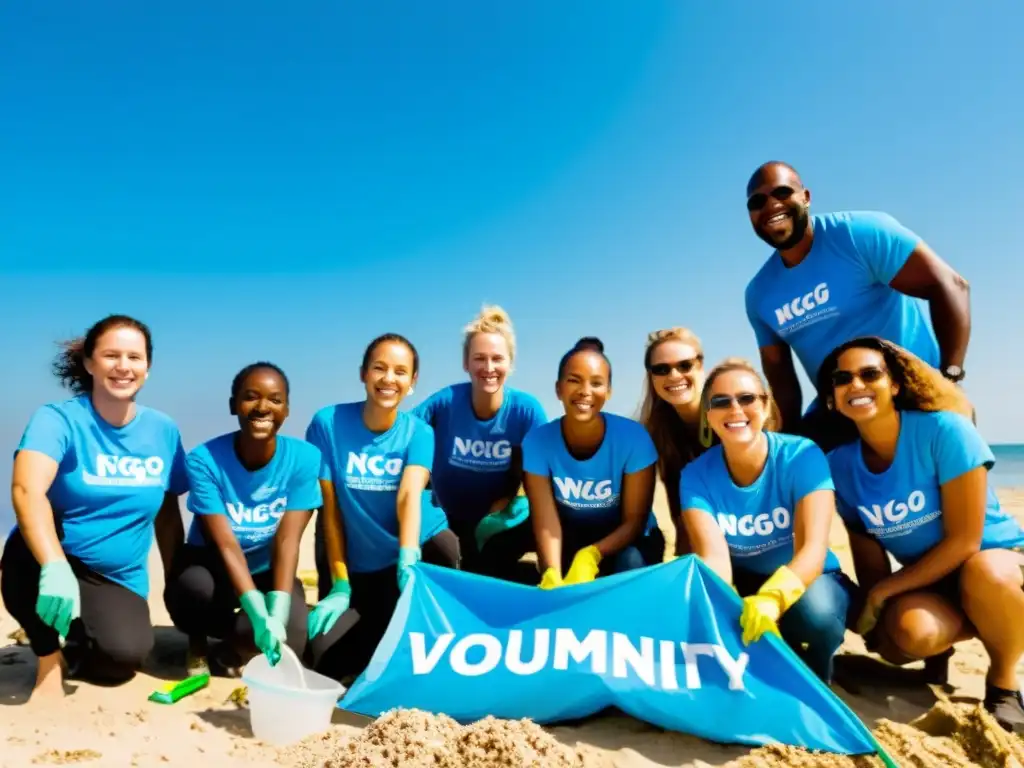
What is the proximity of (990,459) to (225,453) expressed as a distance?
3948mm

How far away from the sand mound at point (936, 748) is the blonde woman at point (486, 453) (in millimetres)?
2479

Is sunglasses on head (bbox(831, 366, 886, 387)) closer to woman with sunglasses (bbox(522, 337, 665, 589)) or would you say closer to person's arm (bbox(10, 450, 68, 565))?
woman with sunglasses (bbox(522, 337, 665, 589))

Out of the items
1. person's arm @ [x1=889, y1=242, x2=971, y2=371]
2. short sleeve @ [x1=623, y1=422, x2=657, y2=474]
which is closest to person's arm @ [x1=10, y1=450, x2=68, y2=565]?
short sleeve @ [x1=623, y1=422, x2=657, y2=474]

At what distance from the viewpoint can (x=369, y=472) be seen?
4.17 meters

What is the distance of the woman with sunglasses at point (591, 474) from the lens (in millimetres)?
4055

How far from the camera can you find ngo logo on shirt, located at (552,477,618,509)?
13.5 ft

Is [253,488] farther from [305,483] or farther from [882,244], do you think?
[882,244]

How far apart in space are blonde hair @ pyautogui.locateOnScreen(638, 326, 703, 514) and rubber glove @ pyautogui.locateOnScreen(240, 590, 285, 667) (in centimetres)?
242

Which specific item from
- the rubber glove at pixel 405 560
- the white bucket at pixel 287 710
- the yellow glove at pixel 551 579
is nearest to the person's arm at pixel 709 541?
the yellow glove at pixel 551 579

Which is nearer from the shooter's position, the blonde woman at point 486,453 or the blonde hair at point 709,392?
the blonde hair at point 709,392

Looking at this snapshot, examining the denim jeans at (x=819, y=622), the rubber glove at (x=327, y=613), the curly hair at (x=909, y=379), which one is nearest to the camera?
the denim jeans at (x=819, y=622)

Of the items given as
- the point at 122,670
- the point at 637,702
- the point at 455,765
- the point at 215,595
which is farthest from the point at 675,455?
the point at 122,670

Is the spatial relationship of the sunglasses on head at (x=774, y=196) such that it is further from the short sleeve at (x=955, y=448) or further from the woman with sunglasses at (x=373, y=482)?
the woman with sunglasses at (x=373, y=482)

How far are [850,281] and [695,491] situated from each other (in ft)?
5.87
